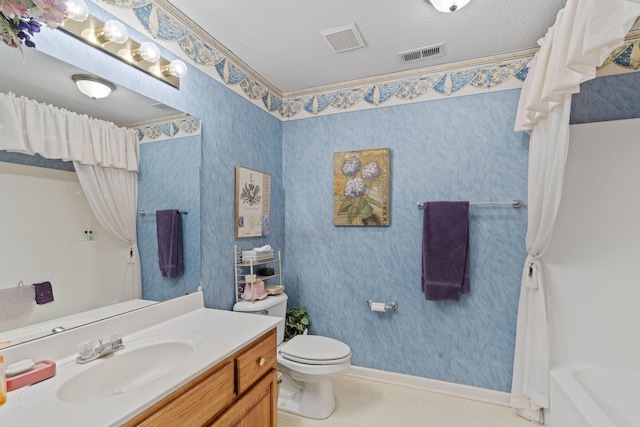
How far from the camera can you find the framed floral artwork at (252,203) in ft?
7.01

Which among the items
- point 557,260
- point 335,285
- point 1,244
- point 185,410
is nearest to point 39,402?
point 185,410

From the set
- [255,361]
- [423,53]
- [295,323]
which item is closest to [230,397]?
[255,361]

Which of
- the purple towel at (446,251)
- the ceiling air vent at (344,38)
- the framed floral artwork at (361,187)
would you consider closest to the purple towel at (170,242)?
the framed floral artwork at (361,187)

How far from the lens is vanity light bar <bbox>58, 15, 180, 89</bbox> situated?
3.91ft

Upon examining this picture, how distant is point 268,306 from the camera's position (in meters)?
2.05

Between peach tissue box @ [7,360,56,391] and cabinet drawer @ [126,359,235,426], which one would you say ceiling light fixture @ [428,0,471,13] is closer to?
cabinet drawer @ [126,359,235,426]

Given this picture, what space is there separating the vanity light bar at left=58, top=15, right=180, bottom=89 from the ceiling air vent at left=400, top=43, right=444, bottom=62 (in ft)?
4.92

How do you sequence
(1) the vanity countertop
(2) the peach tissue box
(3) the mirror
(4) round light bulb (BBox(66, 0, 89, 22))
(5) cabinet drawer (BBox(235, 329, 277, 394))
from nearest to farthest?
1. (1) the vanity countertop
2. (2) the peach tissue box
3. (3) the mirror
4. (4) round light bulb (BBox(66, 0, 89, 22))
5. (5) cabinet drawer (BBox(235, 329, 277, 394))

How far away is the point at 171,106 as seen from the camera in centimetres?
163

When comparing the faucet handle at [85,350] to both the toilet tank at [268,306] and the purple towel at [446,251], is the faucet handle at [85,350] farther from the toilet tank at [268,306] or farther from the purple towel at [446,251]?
the purple towel at [446,251]

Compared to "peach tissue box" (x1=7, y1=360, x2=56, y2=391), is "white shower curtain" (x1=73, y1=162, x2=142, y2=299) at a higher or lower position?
higher

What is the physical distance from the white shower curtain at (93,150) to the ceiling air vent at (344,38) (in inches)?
49.7

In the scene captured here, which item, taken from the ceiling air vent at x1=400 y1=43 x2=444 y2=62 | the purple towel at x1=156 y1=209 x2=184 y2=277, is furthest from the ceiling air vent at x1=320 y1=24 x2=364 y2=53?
the purple towel at x1=156 y1=209 x2=184 y2=277

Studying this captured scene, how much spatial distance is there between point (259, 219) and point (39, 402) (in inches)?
63.8
